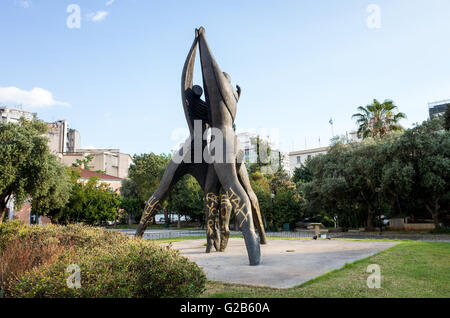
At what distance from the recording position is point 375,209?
26547 mm

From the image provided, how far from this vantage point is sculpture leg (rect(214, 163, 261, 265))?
28.1ft

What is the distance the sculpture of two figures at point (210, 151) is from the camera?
35.8ft

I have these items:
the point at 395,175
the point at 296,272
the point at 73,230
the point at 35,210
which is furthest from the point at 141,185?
the point at 296,272

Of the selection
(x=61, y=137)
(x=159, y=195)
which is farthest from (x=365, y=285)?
(x=61, y=137)

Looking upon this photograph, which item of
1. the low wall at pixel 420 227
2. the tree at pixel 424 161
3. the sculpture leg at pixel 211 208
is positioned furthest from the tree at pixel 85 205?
the low wall at pixel 420 227

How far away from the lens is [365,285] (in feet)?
19.8

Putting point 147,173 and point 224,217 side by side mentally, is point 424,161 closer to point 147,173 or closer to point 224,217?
point 224,217

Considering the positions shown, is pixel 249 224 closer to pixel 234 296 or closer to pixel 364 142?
pixel 234 296

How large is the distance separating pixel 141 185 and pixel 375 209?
89.4 feet

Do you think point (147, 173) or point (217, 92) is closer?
point (217, 92)

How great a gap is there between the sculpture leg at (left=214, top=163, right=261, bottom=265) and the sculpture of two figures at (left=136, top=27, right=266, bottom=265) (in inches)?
1.3

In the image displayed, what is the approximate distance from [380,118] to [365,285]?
2579cm

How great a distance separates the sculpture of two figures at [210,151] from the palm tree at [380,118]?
2011 cm

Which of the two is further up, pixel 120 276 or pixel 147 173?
pixel 147 173
